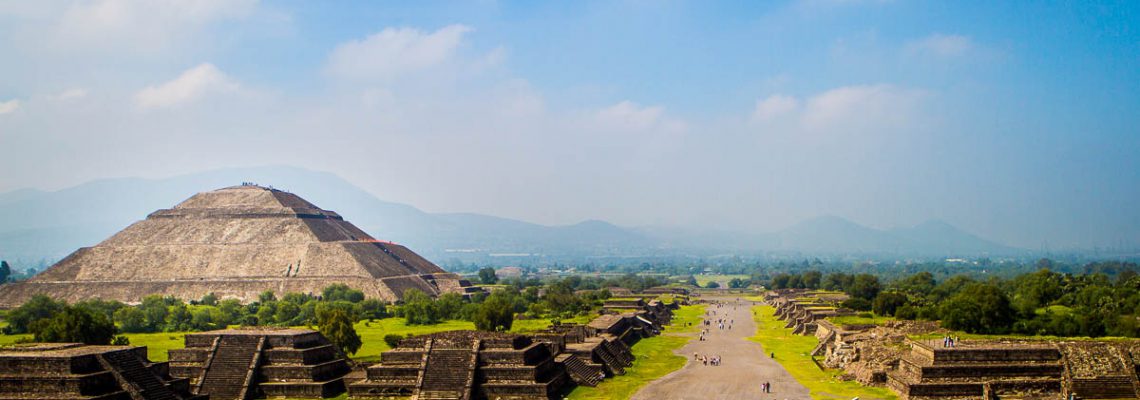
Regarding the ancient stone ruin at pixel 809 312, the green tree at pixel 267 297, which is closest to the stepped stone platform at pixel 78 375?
the ancient stone ruin at pixel 809 312

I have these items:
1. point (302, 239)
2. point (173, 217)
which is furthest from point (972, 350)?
point (173, 217)

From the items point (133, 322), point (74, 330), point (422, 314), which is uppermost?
point (74, 330)

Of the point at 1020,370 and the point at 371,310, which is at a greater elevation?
the point at 371,310

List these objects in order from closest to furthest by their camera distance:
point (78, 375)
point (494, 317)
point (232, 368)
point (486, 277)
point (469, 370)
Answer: point (78, 375), point (469, 370), point (232, 368), point (494, 317), point (486, 277)

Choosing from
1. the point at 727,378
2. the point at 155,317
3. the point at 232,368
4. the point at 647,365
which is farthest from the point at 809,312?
the point at 155,317

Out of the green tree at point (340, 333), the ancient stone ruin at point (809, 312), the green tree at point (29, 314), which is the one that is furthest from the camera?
the green tree at point (29, 314)

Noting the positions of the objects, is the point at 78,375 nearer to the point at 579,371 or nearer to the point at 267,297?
the point at 579,371

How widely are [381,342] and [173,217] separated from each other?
96586 millimetres

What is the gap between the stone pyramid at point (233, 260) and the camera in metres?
116

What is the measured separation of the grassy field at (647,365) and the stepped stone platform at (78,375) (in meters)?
18.4

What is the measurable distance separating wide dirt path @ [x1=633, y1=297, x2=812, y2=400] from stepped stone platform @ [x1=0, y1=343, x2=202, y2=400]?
69.7ft

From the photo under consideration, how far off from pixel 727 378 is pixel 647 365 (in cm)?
802

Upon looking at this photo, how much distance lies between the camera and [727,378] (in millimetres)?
47312

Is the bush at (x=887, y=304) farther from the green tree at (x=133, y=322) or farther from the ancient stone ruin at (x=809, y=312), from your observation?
the green tree at (x=133, y=322)
